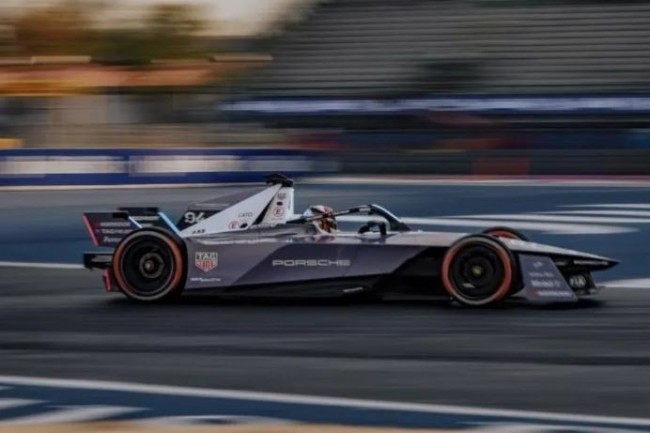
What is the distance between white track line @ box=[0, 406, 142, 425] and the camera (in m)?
5.81

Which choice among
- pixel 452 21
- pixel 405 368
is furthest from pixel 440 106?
pixel 405 368

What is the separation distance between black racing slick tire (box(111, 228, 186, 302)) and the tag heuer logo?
0.09m

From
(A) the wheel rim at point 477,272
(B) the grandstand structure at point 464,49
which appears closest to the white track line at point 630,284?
(A) the wheel rim at point 477,272

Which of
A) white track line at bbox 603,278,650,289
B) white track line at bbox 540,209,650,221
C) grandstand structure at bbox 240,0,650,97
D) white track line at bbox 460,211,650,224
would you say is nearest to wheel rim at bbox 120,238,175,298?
white track line at bbox 603,278,650,289

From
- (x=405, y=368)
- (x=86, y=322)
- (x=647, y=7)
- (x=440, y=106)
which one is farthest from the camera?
(x=647, y=7)

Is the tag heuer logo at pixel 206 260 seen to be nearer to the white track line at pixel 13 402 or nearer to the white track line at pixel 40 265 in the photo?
the white track line at pixel 40 265

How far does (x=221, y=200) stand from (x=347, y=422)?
169 inches

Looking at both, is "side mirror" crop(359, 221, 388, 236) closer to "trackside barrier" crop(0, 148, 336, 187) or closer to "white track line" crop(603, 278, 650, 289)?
"white track line" crop(603, 278, 650, 289)

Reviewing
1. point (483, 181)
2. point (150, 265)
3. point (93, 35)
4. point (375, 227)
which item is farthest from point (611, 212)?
point (93, 35)

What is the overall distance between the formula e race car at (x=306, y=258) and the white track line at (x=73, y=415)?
3.41 meters

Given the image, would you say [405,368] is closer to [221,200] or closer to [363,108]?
[221,200]

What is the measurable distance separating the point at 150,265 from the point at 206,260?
0.39 m

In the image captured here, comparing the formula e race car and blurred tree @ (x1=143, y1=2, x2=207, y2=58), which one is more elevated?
blurred tree @ (x1=143, y1=2, x2=207, y2=58)

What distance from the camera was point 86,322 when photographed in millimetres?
8891
